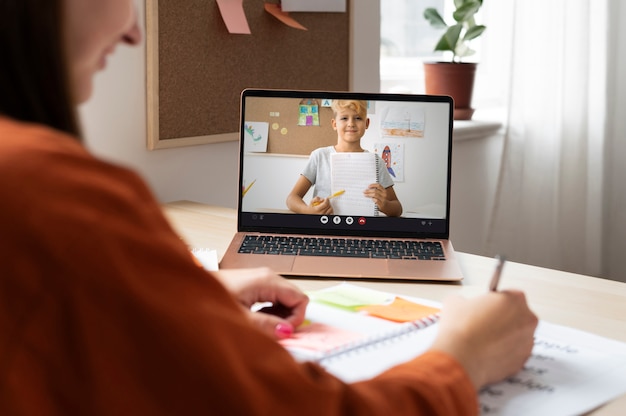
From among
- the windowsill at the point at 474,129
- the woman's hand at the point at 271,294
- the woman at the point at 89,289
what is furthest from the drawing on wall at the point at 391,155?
the windowsill at the point at 474,129

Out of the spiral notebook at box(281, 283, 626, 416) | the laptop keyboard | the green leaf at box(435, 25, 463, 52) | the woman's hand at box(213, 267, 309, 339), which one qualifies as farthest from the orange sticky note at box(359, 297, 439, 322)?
the green leaf at box(435, 25, 463, 52)

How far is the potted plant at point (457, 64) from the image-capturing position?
257 cm

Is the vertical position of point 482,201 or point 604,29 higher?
point 604,29

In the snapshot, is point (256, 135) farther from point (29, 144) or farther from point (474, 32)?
point (474, 32)

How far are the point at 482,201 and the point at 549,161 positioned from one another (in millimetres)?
243

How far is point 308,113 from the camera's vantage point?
57.5 inches

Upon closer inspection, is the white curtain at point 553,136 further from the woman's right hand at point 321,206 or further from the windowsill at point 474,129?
the woman's right hand at point 321,206

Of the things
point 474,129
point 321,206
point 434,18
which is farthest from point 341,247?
point 434,18

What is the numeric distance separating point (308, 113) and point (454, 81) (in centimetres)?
124

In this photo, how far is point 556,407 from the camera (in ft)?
2.61

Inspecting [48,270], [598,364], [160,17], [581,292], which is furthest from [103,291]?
[160,17]

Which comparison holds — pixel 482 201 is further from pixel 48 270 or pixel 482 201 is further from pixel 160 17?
pixel 48 270

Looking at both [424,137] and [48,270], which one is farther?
[424,137]

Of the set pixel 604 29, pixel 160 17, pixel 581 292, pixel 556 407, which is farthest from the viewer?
pixel 604 29
